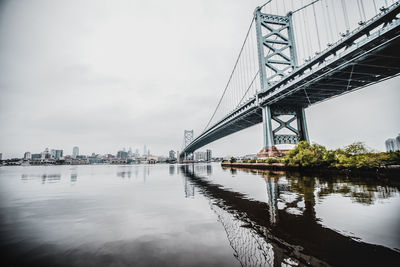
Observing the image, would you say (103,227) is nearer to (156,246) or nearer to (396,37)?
(156,246)

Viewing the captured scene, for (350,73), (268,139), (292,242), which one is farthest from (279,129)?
(292,242)

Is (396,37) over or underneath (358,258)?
over

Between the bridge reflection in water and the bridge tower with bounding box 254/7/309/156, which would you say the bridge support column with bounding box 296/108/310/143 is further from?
the bridge reflection in water

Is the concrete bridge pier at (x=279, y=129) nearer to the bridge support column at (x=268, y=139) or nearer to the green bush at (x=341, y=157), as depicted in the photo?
the bridge support column at (x=268, y=139)

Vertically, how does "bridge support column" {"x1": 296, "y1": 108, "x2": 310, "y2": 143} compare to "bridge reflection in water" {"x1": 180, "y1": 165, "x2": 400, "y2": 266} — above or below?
above

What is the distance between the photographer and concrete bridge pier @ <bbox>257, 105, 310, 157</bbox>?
32.6 metres

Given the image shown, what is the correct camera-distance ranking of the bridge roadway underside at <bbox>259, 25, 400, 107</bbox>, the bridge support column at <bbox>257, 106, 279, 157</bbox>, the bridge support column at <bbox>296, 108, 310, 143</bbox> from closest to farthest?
the bridge roadway underside at <bbox>259, 25, 400, 107</bbox> < the bridge support column at <bbox>257, 106, 279, 157</bbox> < the bridge support column at <bbox>296, 108, 310, 143</bbox>

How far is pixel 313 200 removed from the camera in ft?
23.4

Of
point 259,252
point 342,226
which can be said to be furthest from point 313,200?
point 259,252

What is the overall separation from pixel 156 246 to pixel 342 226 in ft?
14.6

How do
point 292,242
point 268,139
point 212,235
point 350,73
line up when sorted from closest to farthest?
point 292,242 → point 212,235 → point 350,73 → point 268,139

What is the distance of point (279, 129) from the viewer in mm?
34000

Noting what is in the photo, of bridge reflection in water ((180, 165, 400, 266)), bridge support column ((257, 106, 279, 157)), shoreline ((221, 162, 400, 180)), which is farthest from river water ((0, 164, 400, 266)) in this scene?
bridge support column ((257, 106, 279, 157))

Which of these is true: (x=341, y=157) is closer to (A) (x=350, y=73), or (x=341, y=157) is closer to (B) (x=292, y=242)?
(A) (x=350, y=73)
